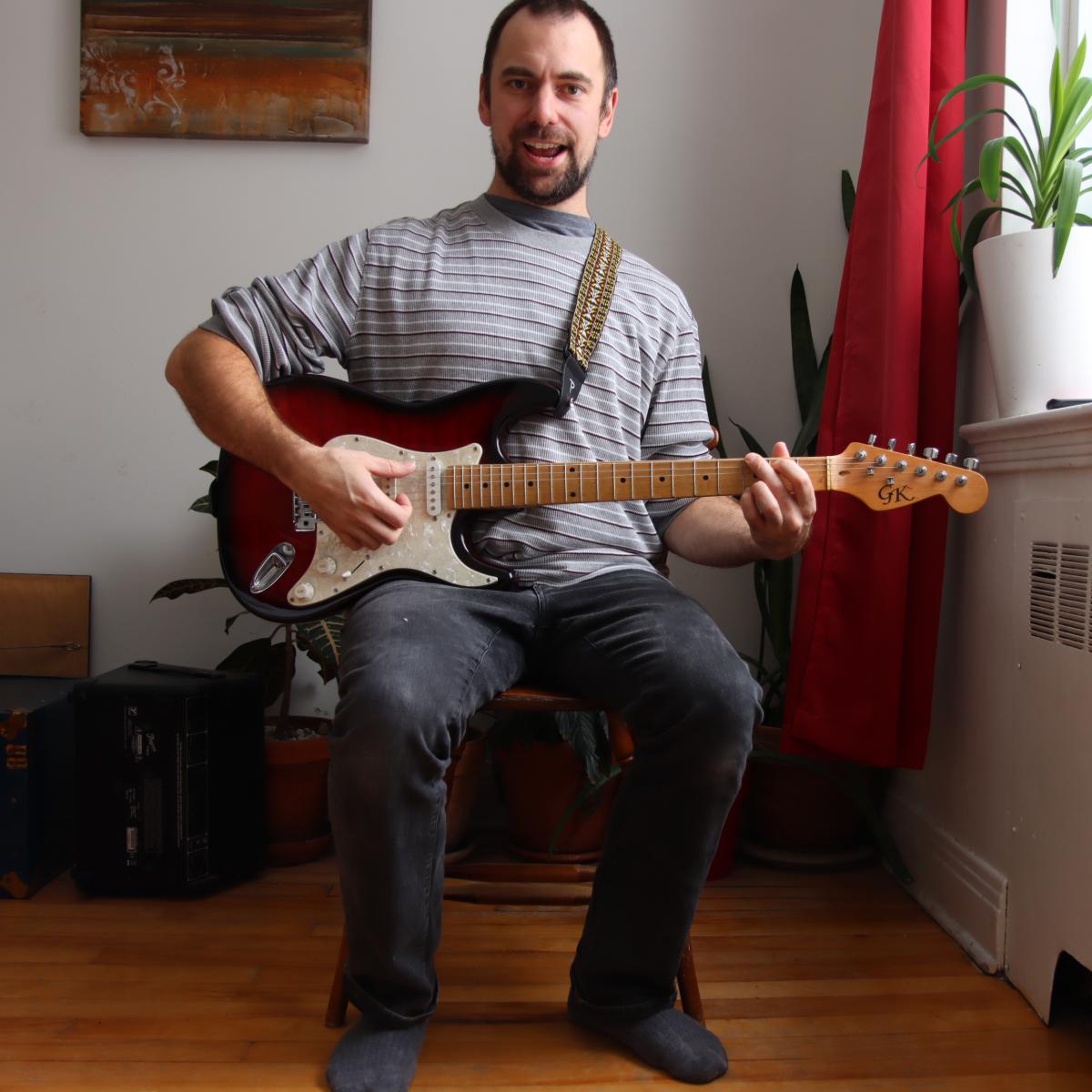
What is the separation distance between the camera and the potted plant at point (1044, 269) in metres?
1.43

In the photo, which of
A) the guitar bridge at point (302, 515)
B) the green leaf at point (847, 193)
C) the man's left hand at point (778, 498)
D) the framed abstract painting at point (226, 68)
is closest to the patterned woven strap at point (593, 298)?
the man's left hand at point (778, 498)

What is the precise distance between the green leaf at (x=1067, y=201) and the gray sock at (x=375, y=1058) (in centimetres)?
133

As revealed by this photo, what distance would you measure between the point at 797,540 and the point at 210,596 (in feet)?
4.68

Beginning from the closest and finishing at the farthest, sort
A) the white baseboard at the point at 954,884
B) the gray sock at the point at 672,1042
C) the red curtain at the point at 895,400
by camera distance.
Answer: the gray sock at the point at 672,1042 < the white baseboard at the point at 954,884 < the red curtain at the point at 895,400

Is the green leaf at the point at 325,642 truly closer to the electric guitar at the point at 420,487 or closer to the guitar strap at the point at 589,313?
the electric guitar at the point at 420,487

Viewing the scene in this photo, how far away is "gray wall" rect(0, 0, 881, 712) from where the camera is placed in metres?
2.18

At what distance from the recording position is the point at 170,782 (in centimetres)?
177

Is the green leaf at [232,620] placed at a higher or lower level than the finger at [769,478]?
lower

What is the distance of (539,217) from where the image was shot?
5.25ft

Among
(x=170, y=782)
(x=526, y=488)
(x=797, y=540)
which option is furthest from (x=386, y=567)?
(x=170, y=782)

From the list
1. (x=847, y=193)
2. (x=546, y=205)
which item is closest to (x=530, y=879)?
(x=546, y=205)

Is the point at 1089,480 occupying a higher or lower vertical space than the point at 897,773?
higher

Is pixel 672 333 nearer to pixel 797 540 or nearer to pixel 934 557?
pixel 797 540

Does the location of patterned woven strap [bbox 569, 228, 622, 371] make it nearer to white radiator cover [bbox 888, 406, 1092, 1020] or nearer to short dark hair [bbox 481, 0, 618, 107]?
short dark hair [bbox 481, 0, 618, 107]
